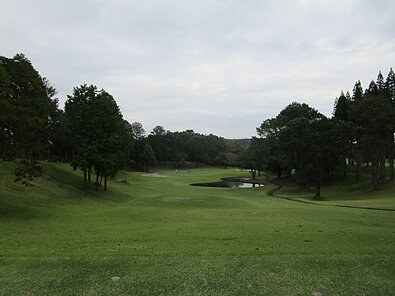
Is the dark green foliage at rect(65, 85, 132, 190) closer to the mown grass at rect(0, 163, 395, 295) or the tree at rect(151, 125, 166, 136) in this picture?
the mown grass at rect(0, 163, 395, 295)

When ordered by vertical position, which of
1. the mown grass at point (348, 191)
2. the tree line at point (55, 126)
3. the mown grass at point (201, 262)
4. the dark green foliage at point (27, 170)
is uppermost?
the tree line at point (55, 126)

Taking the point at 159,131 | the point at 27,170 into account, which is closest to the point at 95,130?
the point at 27,170

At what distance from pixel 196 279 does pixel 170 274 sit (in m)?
0.77

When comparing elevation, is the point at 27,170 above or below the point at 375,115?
below

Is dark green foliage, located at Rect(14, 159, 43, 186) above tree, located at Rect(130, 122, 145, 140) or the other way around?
the other way around

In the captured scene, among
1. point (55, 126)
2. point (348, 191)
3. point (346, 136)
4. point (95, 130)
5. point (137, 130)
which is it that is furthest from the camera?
point (137, 130)

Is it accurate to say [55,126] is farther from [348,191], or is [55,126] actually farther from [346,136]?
[348,191]

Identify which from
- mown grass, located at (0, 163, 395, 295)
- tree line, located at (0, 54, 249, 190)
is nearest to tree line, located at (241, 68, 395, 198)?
tree line, located at (0, 54, 249, 190)

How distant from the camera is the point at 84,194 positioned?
117 feet

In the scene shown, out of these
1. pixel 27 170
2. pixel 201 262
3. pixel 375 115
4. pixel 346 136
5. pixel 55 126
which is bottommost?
pixel 201 262

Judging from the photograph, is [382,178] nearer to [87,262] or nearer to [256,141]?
[256,141]

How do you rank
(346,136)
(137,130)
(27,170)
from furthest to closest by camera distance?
(137,130), (346,136), (27,170)

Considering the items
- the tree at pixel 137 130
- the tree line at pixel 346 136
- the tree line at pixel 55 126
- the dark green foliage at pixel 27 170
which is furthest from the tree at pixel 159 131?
the dark green foliage at pixel 27 170

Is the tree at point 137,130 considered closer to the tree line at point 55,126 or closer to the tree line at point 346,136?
the tree line at point 55,126
